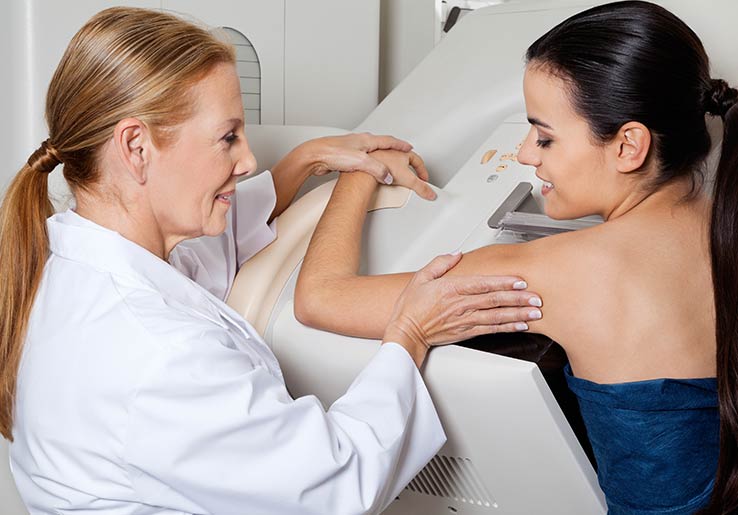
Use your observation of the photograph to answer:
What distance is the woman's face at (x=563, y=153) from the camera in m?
1.14

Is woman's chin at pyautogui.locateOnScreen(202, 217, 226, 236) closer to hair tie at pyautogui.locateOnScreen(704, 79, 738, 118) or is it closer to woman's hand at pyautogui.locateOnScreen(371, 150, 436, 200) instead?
woman's hand at pyautogui.locateOnScreen(371, 150, 436, 200)

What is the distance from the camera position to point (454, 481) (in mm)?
1237

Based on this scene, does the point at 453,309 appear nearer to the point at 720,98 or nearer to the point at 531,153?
the point at 531,153

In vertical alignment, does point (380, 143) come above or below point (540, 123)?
below

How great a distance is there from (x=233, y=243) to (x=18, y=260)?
15.9 inches

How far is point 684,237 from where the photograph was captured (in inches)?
43.2

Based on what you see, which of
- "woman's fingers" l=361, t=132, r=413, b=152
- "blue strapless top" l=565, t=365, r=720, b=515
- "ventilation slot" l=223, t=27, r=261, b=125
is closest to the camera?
"blue strapless top" l=565, t=365, r=720, b=515

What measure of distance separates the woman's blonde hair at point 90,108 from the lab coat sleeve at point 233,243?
28 cm

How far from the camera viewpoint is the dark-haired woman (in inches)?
41.9

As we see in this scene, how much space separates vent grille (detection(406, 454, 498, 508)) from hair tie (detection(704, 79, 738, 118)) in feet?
1.77

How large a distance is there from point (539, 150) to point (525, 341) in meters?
0.25

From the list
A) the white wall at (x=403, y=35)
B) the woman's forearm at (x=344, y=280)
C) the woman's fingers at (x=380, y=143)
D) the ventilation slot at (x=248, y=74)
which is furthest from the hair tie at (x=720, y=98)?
the white wall at (x=403, y=35)

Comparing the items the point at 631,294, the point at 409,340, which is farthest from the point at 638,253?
the point at 409,340

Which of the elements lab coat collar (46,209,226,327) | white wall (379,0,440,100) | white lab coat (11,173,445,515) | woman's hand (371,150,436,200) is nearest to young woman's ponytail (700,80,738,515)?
white lab coat (11,173,445,515)
